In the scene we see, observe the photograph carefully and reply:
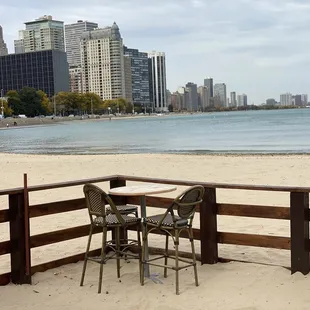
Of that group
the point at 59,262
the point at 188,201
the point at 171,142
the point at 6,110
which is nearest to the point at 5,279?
the point at 59,262

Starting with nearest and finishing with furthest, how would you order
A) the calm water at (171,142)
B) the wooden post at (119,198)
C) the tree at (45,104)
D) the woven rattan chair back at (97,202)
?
the woven rattan chair back at (97,202) → the wooden post at (119,198) → the calm water at (171,142) → the tree at (45,104)

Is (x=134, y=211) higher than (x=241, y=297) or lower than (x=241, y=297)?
higher

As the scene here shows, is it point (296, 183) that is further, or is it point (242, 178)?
point (242, 178)

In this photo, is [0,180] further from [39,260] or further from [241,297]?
[241,297]

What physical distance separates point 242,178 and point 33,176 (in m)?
7.47

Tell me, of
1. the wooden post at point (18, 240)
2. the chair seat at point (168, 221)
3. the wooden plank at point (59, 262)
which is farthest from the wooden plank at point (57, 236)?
the chair seat at point (168, 221)

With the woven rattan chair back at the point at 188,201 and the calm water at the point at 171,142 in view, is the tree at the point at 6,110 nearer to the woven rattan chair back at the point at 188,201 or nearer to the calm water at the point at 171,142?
the calm water at the point at 171,142

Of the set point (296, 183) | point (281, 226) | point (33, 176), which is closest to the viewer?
point (281, 226)

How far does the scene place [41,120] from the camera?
6176 inches

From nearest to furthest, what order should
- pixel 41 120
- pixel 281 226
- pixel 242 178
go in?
pixel 281 226 → pixel 242 178 → pixel 41 120

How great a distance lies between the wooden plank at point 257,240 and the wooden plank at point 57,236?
162 centimetres

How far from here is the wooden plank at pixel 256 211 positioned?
5.76 m

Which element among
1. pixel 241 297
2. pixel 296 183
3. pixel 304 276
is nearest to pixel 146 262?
pixel 241 297

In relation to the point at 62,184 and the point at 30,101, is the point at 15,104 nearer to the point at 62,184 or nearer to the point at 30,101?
the point at 30,101
